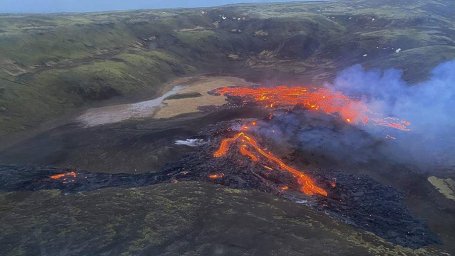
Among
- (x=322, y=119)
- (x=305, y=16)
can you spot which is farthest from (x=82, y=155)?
(x=305, y=16)

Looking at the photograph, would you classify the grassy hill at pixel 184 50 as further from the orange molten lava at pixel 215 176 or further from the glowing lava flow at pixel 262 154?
the orange molten lava at pixel 215 176

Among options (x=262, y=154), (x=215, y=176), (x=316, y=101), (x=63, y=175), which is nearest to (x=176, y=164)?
(x=215, y=176)

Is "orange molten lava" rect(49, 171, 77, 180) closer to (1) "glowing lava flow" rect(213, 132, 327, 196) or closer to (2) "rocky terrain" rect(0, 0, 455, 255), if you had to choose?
(2) "rocky terrain" rect(0, 0, 455, 255)

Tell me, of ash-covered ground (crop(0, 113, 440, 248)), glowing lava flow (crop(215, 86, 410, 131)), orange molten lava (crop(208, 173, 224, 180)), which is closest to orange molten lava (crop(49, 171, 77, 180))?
ash-covered ground (crop(0, 113, 440, 248))

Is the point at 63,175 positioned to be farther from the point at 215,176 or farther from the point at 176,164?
the point at 215,176

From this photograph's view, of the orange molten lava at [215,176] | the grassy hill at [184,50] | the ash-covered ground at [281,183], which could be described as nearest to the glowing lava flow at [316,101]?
the grassy hill at [184,50]

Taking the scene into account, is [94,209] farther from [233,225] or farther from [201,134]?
[201,134]
